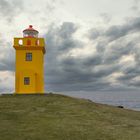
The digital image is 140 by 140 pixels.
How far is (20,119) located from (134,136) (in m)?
8.98

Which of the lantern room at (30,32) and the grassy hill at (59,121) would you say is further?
the lantern room at (30,32)

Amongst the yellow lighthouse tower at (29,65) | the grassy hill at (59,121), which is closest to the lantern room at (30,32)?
the yellow lighthouse tower at (29,65)

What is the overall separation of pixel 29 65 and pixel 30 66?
0.58 ft

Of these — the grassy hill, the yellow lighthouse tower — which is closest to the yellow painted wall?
the yellow lighthouse tower

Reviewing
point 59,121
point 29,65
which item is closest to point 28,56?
point 29,65

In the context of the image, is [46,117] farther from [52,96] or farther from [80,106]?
Result: [52,96]

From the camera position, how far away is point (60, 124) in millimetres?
23141

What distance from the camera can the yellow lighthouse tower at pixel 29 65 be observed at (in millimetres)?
38094

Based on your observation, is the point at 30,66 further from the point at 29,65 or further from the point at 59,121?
the point at 59,121

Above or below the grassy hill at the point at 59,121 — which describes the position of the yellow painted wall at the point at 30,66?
above

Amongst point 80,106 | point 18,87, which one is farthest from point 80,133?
point 18,87

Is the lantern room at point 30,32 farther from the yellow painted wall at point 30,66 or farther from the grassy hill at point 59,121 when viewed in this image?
the grassy hill at point 59,121

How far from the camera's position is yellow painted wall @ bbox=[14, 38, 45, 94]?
38066mm

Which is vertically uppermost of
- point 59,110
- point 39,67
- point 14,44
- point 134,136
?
point 14,44
